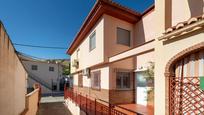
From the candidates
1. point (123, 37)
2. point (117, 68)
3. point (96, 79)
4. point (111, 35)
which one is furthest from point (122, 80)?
point (111, 35)

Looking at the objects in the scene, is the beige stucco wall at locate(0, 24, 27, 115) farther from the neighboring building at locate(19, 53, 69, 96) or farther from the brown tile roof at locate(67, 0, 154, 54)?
the neighboring building at locate(19, 53, 69, 96)

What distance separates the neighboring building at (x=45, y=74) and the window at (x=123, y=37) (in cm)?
2641

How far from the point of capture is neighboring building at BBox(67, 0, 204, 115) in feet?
13.1

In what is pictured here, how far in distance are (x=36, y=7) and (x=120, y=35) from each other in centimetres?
737

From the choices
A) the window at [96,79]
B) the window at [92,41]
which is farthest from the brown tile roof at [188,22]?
the window at [92,41]

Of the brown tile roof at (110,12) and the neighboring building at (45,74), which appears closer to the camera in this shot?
the brown tile roof at (110,12)

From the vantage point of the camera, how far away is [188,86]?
4062 mm

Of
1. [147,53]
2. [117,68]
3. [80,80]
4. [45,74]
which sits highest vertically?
[147,53]

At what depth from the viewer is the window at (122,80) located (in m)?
10.6

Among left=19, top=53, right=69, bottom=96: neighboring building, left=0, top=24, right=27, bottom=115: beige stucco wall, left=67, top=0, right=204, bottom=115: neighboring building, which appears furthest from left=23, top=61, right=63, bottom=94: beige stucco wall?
left=0, top=24, right=27, bottom=115: beige stucco wall

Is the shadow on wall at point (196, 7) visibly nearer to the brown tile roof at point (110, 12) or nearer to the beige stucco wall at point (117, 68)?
the brown tile roof at point (110, 12)

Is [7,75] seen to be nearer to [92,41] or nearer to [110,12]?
[110,12]

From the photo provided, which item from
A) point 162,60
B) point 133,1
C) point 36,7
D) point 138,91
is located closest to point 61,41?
point 36,7

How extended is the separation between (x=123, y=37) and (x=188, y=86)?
7.32 m
